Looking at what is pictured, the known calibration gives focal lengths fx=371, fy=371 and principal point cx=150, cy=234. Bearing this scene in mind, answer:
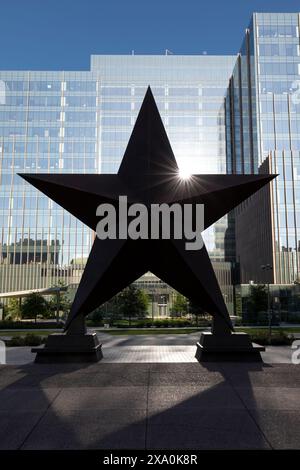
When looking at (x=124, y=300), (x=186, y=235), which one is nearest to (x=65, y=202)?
(x=186, y=235)

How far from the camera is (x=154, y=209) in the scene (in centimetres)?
1268

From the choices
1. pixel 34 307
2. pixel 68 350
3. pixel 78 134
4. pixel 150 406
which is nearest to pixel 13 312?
pixel 34 307

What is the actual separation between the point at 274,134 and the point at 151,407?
Answer: 222ft

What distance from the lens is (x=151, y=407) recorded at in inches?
297

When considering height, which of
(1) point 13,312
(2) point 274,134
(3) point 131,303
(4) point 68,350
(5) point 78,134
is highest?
(5) point 78,134

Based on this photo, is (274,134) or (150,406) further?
(274,134)

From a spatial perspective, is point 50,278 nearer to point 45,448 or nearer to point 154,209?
point 154,209

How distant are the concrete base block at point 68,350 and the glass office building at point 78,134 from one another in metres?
65.3

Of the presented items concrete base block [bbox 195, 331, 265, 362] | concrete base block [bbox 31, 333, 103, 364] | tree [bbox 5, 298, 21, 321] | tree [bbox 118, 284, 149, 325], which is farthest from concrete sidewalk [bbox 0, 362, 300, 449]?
tree [bbox 5, 298, 21, 321]

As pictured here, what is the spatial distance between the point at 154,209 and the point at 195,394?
624 centimetres

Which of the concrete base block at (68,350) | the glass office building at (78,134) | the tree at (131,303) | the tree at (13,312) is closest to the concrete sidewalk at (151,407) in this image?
the concrete base block at (68,350)

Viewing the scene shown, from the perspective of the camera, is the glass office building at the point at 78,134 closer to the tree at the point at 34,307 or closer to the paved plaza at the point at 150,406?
the tree at the point at 34,307

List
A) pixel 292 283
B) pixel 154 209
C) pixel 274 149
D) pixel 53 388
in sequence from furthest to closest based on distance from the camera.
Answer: pixel 274 149 < pixel 292 283 < pixel 154 209 < pixel 53 388

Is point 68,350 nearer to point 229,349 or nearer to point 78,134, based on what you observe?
point 229,349
